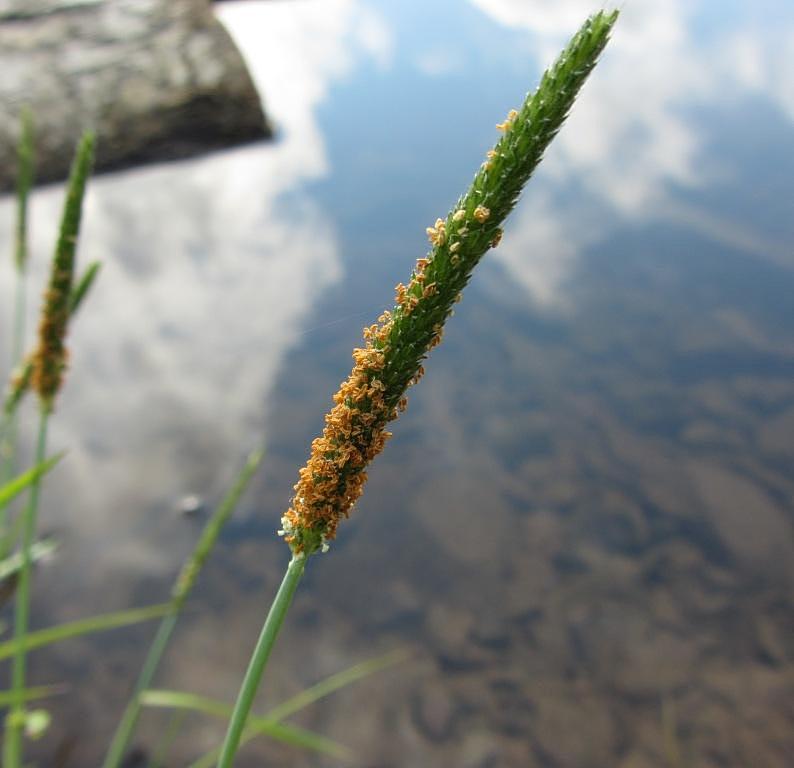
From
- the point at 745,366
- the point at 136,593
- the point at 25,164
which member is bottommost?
the point at 136,593

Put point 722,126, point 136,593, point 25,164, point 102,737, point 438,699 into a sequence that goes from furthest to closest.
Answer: point 722,126 → point 136,593 → point 438,699 → point 102,737 → point 25,164

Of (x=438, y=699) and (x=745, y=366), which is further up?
(x=745, y=366)

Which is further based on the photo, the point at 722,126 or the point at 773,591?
the point at 722,126

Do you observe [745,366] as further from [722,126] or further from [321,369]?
[722,126]

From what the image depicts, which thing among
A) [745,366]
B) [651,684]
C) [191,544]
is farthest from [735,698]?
[191,544]

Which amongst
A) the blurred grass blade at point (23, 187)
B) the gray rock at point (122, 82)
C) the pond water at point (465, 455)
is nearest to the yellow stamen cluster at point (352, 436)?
the blurred grass blade at point (23, 187)

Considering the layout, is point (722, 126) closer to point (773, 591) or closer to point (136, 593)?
point (773, 591)

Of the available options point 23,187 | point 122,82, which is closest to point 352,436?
point 23,187

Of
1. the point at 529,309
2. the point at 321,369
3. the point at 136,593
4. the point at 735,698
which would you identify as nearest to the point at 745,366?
the point at 529,309

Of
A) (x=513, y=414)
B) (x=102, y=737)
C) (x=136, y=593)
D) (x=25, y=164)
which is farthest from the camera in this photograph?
(x=513, y=414)
